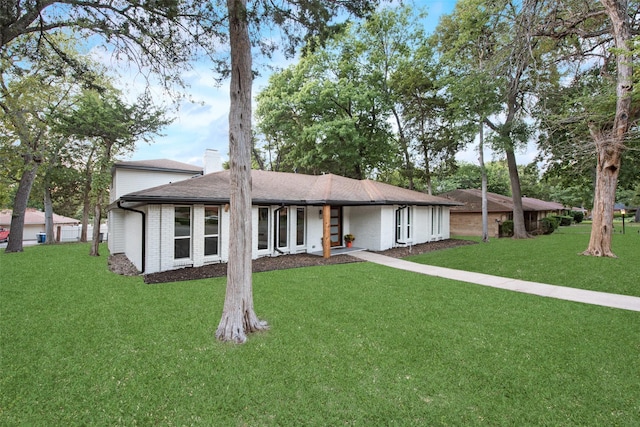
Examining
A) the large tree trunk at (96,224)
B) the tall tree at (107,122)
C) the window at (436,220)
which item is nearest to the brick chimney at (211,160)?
the tall tree at (107,122)

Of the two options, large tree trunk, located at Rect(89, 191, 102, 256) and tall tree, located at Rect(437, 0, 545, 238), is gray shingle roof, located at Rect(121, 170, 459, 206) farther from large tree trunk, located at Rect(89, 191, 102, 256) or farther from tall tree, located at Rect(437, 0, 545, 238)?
tall tree, located at Rect(437, 0, 545, 238)

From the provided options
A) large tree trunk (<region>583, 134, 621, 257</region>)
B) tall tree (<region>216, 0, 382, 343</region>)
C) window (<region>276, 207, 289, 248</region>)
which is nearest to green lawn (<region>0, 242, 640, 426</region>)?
tall tree (<region>216, 0, 382, 343</region>)

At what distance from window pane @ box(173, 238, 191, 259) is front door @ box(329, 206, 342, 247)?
22.4ft

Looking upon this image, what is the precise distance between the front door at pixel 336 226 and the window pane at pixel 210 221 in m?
5.91

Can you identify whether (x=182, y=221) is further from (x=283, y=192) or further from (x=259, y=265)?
(x=283, y=192)

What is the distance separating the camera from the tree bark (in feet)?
35.5

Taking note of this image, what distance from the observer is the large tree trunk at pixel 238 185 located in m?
4.53

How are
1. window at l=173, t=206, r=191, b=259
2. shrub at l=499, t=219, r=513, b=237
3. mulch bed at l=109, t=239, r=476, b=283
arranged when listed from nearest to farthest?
mulch bed at l=109, t=239, r=476, b=283 < window at l=173, t=206, r=191, b=259 < shrub at l=499, t=219, r=513, b=237

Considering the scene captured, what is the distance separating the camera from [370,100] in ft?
72.7

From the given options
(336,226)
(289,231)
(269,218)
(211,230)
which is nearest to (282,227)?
(289,231)

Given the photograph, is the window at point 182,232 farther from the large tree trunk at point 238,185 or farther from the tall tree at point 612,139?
the tall tree at point 612,139

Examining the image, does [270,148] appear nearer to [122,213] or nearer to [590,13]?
[122,213]

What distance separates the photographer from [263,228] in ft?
39.0

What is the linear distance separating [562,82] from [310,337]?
19.0 m
